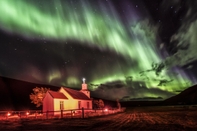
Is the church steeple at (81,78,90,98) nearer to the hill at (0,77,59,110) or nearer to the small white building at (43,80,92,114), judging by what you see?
the small white building at (43,80,92,114)

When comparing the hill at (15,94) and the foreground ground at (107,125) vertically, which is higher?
the hill at (15,94)

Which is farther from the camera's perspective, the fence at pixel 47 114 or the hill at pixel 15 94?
the hill at pixel 15 94

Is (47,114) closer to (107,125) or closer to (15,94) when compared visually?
(107,125)

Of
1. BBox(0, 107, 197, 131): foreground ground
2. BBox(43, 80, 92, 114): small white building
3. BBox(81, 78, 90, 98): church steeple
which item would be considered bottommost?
BBox(0, 107, 197, 131): foreground ground

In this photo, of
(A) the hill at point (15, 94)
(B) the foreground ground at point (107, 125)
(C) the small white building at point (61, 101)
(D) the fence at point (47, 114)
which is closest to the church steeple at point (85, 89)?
(C) the small white building at point (61, 101)

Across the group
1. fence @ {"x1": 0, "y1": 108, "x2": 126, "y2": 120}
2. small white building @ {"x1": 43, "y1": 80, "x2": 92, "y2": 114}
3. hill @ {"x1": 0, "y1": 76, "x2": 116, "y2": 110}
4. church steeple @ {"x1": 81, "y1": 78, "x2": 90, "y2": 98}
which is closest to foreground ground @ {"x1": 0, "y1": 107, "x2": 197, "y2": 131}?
fence @ {"x1": 0, "y1": 108, "x2": 126, "y2": 120}

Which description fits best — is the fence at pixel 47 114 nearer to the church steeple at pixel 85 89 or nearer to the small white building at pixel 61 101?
the small white building at pixel 61 101

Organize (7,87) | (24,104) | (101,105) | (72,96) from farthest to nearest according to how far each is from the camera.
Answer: (7,87), (24,104), (101,105), (72,96)

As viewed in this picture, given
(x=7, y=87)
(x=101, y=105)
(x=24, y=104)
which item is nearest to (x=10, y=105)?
(x=24, y=104)

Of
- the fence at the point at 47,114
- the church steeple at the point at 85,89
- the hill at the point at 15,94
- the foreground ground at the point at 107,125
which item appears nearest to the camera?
the foreground ground at the point at 107,125

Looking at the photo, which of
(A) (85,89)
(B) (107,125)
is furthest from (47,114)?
(A) (85,89)

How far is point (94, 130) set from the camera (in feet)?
42.3

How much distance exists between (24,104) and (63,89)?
87213 millimetres

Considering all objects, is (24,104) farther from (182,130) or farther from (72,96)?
(182,130)
